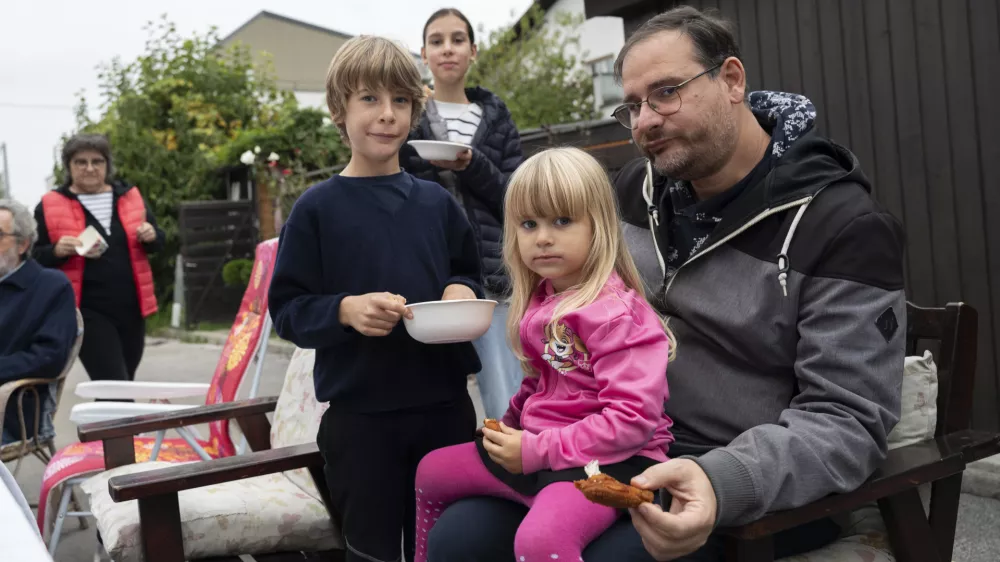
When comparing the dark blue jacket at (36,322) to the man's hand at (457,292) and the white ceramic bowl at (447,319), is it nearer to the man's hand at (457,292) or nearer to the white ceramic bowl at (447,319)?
the man's hand at (457,292)

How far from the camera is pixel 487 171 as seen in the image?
3.43m

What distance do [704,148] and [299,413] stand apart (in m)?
1.69

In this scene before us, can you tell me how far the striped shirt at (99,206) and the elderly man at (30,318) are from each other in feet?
3.84

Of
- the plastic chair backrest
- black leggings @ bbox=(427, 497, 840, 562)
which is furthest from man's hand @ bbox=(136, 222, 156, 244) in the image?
black leggings @ bbox=(427, 497, 840, 562)

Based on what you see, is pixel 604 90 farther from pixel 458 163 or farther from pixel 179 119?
pixel 458 163

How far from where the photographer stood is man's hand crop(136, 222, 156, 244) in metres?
5.62

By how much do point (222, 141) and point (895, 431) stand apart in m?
17.3

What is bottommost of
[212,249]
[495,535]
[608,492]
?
[495,535]

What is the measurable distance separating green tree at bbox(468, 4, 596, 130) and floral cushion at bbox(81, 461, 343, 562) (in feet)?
34.1

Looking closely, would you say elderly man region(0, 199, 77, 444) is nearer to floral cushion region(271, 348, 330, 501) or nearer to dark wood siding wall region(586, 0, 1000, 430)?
floral cushion region(271, 348, 330, 501)

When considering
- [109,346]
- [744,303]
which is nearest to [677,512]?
[744,303]

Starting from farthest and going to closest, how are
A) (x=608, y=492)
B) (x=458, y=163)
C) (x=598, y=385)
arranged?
1. (x=458, y=163)
2. (x=598, y=385)
3. (x=608, y=492)

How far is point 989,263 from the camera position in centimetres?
423

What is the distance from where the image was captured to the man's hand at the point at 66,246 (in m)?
5.24
